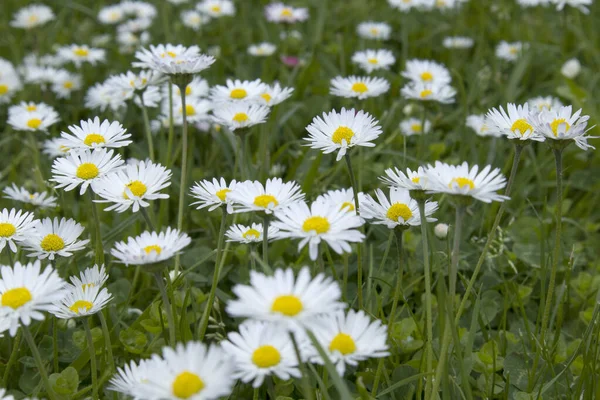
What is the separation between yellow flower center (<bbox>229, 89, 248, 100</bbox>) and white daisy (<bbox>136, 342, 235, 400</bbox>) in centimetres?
127

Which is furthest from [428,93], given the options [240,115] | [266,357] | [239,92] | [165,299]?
[266,357]

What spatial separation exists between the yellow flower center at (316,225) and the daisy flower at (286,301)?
0.62ft

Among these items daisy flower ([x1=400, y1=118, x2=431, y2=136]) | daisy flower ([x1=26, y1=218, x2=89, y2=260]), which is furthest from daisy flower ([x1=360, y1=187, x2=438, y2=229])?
daisy flower ([x1=400, y1=118, x2=431, y2=136])

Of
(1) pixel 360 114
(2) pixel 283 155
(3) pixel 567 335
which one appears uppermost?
(1) pixel 360 114

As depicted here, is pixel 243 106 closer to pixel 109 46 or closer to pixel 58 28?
pixel 109 46

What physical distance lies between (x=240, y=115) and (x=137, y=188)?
520mm

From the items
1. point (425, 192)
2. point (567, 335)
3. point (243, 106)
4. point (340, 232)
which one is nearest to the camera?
point (340, 232)

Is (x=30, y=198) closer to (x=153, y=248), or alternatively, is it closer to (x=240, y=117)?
(x=240, y=117)

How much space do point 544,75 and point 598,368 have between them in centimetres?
215

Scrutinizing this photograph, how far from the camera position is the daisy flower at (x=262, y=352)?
45.2 inches

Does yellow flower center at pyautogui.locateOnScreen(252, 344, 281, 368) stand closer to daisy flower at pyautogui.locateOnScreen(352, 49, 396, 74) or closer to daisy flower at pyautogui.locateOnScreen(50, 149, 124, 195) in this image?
daisy flower at pyautogui.locateOnScreen(50, 149, 124, 195)

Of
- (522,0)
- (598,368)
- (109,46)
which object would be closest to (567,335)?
(598,368)

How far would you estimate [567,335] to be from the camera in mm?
1856

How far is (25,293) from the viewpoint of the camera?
126cm
